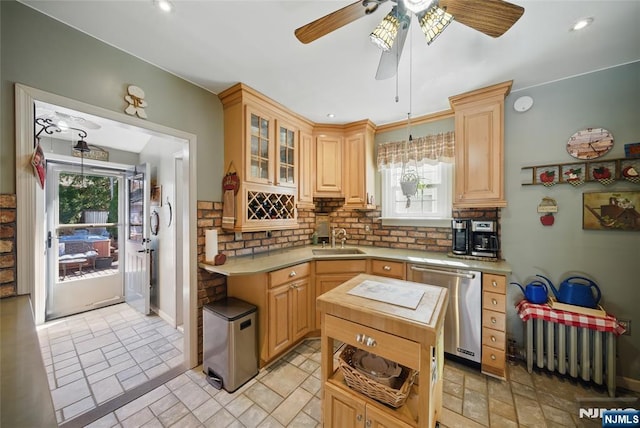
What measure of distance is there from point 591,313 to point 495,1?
7.75 feet

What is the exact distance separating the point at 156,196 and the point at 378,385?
11.4 ft

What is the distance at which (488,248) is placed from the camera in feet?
7.54

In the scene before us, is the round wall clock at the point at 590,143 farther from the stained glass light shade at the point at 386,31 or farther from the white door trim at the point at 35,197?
the white door trim at the point at 35,197

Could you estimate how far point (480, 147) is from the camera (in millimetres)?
2273

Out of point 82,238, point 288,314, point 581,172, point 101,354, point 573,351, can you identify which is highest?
point 581,172

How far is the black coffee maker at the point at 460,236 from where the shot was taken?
7.77ft

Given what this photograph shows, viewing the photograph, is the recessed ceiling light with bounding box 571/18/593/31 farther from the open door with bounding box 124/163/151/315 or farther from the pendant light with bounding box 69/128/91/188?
the pendant light with bounding box 69/128/91/188

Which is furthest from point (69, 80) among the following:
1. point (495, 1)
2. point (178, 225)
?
point (495, 1)

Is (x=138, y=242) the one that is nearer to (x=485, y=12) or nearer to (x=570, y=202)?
(x=485, y=12)

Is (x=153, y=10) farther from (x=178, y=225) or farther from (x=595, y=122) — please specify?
(x=595, y=122)

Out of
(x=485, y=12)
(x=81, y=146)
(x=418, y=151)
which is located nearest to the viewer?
(x=485, y=12)

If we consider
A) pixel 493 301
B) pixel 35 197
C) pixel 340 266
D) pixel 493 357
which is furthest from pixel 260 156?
pixel 493 357

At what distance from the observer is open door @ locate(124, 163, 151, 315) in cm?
318

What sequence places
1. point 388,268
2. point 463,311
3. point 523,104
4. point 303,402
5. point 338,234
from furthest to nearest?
point 338,234 → point 388,268 → point 523,104 → point 463,311 → point 303,402
